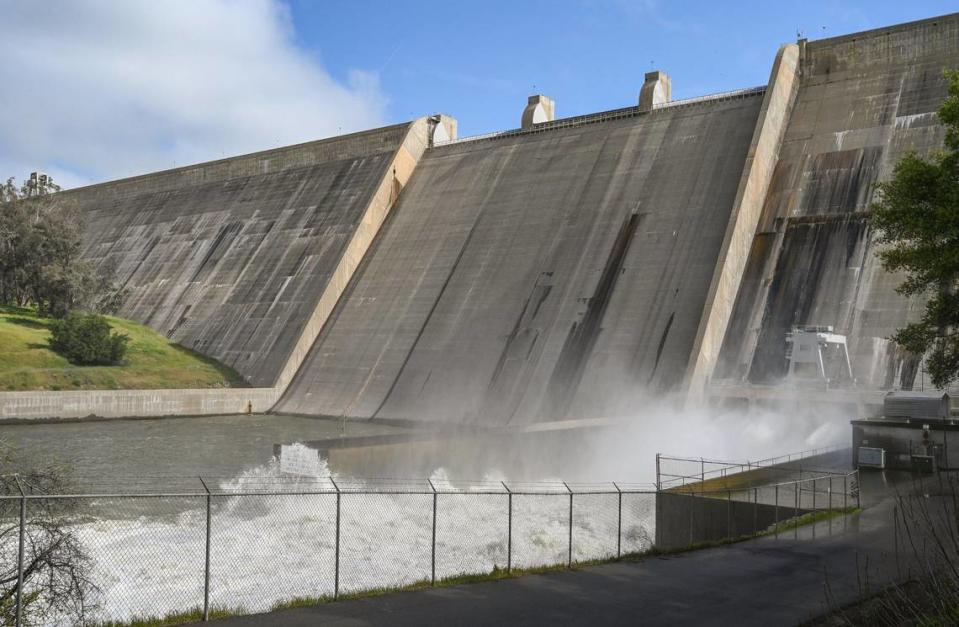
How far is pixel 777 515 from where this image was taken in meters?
14.9

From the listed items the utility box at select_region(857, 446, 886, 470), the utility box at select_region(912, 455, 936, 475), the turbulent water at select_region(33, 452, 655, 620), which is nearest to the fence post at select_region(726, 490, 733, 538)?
the turbulent water at select_region(33, 452, 655, 620)

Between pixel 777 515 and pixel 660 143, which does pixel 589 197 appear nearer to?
pixel 660 143

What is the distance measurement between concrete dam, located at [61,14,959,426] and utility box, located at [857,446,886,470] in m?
6.43

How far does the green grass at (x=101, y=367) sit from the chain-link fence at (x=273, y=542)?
1581 cm

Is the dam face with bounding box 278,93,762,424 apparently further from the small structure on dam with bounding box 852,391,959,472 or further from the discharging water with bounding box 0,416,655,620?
the discharging water with bounding box 0,416,655,620

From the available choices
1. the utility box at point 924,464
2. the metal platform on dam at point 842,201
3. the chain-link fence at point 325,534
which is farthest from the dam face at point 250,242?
the utility box at point 924,464

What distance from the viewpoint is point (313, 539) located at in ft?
52.8

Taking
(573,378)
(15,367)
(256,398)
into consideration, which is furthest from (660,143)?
(15,367)

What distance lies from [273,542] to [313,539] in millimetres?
1248

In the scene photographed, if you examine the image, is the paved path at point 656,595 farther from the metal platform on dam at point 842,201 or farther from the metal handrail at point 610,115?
the metal handrail at point 610,115

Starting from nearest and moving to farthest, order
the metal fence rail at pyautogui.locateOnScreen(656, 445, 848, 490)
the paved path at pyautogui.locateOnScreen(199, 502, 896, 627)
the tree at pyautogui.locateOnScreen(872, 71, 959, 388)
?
the paved path at pyautogui.locateOnScreen(199, 502, 896, 627) → the tree at pyautogui.locateOnScreen(872, 71, 959, 388) → the metal fence rail at pyautogui.locateOnScreen(656, 445, 848, 490)

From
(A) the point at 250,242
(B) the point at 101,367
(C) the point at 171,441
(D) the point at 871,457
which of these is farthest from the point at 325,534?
(A) the point at 250,242

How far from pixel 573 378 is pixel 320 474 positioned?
12.3 metres

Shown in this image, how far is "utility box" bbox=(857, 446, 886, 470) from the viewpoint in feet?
63.5
